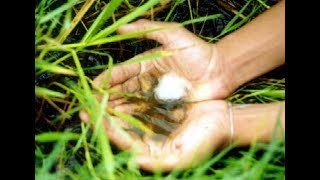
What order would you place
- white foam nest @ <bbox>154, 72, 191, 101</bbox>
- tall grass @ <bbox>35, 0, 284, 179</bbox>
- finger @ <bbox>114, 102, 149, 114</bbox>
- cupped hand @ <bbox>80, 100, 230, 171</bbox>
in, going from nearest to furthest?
tall grass @ <bbox>35, 0, 284, 179</bbox> < cupped hand @ <bbox>80, 100, 230, 171</bbox> < finger @ <bbox>114, 102, 149, 114</bbox> < white foam nest @ <bbox>154, 72, 191, 101</bbox>

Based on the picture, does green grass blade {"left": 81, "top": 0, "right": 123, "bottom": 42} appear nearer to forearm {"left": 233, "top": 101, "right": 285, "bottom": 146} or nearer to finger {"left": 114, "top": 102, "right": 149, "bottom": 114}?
finger {"left": 114, "top": 102, "right": 149, "bottom": 114}

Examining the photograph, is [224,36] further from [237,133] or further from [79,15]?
[79,15]

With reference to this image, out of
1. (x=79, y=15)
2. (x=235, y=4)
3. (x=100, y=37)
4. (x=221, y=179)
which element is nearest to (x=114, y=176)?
(x=221, y=179)

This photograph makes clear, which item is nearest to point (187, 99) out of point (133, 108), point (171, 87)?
point (171, 87)

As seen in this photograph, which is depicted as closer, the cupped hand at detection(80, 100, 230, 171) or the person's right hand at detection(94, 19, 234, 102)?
the cupped hand at detection(80, 100, 230, 171)

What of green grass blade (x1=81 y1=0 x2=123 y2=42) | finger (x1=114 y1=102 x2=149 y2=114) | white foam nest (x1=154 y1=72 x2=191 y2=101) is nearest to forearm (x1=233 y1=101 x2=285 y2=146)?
white foam nest (x1=154 y1=72 x2=191 y2=101)

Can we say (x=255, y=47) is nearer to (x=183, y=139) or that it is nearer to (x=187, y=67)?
(x=187, y=67)

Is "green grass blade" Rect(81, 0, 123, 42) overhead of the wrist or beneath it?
overhead
